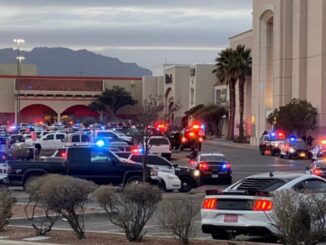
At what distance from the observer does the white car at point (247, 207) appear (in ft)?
50.1

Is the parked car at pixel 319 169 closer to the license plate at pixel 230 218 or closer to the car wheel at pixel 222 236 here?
the car wheel at pixel 222 236

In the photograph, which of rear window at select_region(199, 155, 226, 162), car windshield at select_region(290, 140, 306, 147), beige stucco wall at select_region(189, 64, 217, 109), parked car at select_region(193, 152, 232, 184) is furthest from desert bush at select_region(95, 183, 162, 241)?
beige stucco wall at select_region(189, 64, 217, 109)

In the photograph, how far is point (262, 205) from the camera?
15.3 metres

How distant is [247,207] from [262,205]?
32 cm

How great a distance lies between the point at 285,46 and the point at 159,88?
207 feet

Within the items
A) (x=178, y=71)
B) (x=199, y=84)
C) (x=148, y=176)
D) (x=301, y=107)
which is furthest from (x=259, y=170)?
(x=178, y=71)

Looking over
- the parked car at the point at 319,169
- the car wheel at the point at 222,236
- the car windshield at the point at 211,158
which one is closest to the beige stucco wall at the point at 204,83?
the car windshield at the point at 211,158

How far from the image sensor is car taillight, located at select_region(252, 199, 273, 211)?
15.2m

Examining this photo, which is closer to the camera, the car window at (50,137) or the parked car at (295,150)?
the car window at (50,137)

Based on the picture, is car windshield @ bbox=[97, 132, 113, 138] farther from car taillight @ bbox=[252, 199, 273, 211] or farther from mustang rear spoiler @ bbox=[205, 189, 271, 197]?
car taillight @ bbox=[252, 199, 273, 211]

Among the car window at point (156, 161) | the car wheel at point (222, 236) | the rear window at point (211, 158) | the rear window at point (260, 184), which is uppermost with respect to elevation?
the rear window at point (260, 184)

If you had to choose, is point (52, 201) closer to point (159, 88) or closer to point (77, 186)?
point (77, 186)

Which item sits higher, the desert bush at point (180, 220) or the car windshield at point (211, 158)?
the desert bush at point (180, 220)

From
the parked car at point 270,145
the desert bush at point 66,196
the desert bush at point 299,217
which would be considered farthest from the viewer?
the parked car at point 270,145
